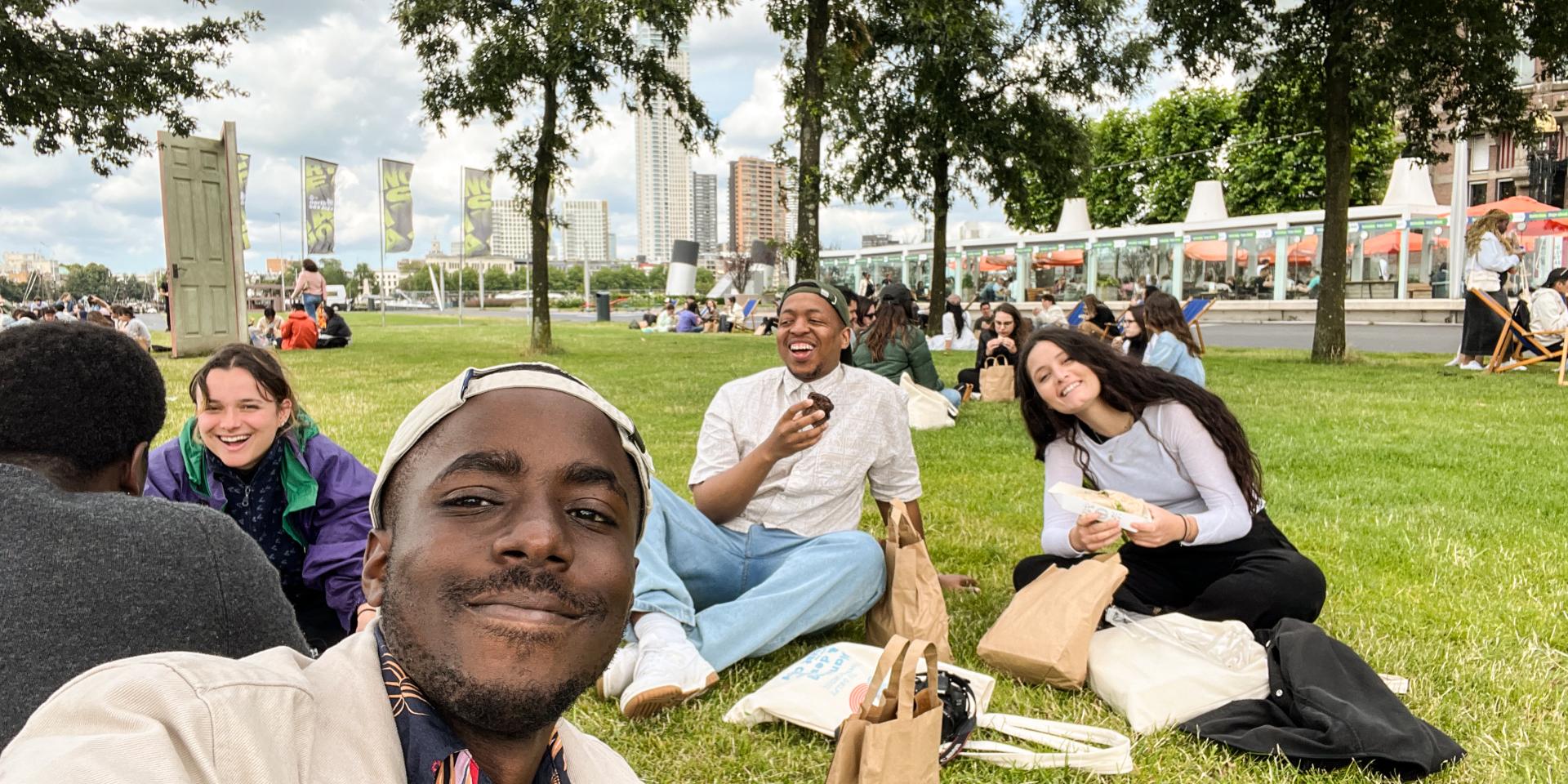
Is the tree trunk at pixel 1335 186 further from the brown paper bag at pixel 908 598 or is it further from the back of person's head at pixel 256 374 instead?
the back of person's head at pixel 256 374

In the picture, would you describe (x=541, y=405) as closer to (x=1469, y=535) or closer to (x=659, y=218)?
(x=1469, y=535)

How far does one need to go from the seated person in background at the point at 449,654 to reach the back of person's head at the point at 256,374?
2220mm

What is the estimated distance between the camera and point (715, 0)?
46.1ft

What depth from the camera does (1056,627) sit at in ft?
11.5

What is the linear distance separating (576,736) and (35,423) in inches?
53.1

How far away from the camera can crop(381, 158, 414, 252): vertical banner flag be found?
28.8 m

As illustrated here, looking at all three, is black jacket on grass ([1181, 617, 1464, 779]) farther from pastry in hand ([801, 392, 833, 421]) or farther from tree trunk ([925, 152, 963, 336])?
tree trunk ([925, 152, 963, 336])

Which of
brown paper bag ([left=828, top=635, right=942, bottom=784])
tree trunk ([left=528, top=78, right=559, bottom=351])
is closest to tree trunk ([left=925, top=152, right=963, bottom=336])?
tree trunk ([left=528, top=78, right=559, bottom=351])

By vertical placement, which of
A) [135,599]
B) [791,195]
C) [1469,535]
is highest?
[791,195]

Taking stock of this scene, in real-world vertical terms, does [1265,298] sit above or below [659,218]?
below

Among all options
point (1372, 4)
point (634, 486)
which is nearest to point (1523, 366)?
point (1372, 4)

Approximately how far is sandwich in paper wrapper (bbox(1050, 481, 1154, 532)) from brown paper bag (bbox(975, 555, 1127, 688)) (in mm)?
146

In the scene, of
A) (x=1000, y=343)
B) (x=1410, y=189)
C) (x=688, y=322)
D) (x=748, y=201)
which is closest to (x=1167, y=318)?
(x=1000, y=343)

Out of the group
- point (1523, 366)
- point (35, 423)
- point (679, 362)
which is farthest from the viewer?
point (679, 362)
